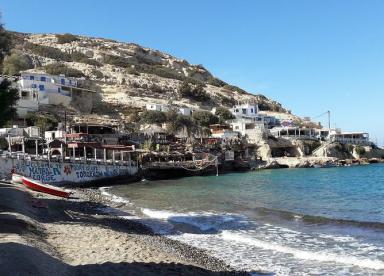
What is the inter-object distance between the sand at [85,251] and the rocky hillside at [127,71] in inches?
2959

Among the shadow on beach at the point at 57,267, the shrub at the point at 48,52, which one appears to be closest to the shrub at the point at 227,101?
the shrub at the point at 48,52

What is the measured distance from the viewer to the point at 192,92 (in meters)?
118

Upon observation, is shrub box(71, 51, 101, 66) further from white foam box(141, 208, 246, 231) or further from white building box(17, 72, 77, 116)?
white foam box(141, 208, 246, 231)

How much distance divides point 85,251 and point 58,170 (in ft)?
113

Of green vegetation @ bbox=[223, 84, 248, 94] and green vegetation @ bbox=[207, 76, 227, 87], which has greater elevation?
green vegetation @ bbox=[207, 76, 227, 87]

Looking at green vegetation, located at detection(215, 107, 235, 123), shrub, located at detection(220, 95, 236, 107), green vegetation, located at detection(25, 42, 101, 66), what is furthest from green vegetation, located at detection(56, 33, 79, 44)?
green vegetation, located at detection(215, 107, 235, 123)

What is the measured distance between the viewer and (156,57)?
15925 cm

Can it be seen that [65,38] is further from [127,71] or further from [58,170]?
[58,170]

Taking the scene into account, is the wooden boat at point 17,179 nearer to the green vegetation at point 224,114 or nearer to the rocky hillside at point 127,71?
the rocky hillside at point 127,71

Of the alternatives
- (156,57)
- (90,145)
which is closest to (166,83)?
(156,57)

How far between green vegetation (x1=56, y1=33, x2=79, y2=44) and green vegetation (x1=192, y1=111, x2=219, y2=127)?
69.3m

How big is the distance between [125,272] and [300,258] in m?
6.77

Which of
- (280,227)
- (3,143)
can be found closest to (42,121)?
(3,143)

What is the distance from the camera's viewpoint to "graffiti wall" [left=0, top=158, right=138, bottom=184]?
41969 millimetres
